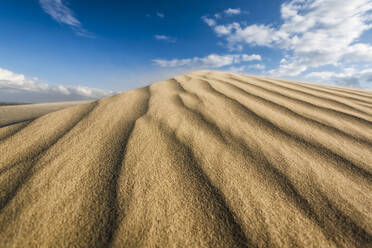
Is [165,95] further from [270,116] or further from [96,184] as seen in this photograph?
[96,184]

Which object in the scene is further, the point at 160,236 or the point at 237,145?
the point at 237,145

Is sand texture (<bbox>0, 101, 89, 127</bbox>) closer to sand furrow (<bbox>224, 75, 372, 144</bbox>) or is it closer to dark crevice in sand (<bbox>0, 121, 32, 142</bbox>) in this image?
dark crevice in sand (<bbox>0, 121, 32, 142</bbox>)

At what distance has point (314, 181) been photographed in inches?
27.6

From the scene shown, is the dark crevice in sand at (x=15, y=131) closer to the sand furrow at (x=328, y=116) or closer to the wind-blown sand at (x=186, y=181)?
the wind-blown sand at (x=186, y=181)

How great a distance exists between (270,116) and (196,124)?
→ 0.60 m

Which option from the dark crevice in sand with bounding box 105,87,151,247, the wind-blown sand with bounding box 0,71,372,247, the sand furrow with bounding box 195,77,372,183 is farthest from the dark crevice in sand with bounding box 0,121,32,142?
the sand furrow with bounding box 195,77,372,183

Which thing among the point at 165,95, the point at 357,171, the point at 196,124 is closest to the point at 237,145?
the point at 196,124

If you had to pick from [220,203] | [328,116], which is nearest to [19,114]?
[220,203]

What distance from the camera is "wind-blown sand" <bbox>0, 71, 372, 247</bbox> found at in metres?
0.51

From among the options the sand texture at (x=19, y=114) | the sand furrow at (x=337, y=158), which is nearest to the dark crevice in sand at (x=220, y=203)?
the sand furrow at (x=337, y=158)

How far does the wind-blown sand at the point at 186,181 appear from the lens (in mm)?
508

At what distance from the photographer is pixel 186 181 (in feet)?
Answer: 2.26

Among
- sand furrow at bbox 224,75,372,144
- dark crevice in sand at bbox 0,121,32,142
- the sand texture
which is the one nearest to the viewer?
dark crevice in sand at bbox 0,121,32,142

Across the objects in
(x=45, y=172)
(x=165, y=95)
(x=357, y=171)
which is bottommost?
(x=357, y=171)
